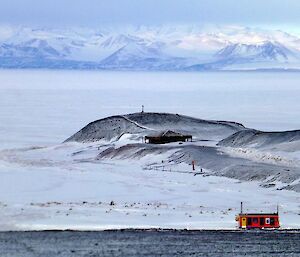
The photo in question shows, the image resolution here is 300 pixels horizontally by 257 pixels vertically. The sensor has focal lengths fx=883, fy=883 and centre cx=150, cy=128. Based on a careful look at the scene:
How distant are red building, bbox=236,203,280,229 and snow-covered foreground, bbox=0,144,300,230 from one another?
0.45 meters

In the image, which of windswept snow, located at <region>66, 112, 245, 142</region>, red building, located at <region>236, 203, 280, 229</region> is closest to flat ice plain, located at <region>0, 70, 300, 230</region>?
red building, located at <region>236, 203, 280, 229</region>

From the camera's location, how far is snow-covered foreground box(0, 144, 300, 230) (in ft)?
100

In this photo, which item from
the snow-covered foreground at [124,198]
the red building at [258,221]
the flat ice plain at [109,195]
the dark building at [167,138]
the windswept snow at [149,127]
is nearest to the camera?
the red building at [258,221]

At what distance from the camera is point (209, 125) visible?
69.8m

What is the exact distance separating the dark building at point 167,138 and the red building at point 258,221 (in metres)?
28.7

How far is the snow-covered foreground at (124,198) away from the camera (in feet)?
100

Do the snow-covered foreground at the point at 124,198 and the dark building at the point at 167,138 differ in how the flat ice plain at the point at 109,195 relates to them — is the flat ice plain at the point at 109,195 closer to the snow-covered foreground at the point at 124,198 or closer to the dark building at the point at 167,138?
the snow-covered foreground at the point at 124,198

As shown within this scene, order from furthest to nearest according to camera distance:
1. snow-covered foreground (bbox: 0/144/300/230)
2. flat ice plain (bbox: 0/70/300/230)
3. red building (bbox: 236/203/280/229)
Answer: flat ice plain (bbox: 0/70/300/230)
snow-covered foreground (bbox: 0/144/300/230)
red building (bbox: 236/203/280/229)

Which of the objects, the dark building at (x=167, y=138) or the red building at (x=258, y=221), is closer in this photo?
the red building at (x=258, y=221)

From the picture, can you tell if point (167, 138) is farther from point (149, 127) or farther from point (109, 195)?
point (109, 195)

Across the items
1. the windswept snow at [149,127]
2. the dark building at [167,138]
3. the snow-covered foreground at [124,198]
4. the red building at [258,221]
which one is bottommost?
the red building at [258,221]

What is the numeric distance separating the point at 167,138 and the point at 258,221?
95.7ft

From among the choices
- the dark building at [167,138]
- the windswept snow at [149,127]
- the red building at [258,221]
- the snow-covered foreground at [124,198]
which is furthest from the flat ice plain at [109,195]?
the dark building at [167,138]

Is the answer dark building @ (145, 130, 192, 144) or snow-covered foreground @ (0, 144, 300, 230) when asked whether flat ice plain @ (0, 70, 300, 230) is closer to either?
snow-covered foreground @ (0, 144, 300, 230)
